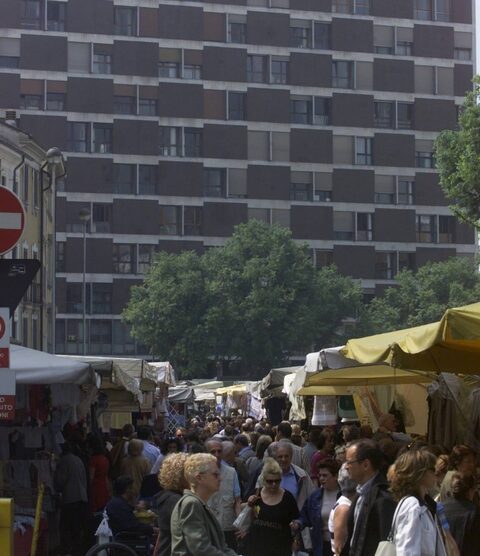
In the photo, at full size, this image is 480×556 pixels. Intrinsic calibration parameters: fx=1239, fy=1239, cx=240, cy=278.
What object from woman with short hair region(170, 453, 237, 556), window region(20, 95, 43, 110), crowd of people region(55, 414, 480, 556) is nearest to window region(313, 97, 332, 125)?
window region(20, 95, 43, 110)

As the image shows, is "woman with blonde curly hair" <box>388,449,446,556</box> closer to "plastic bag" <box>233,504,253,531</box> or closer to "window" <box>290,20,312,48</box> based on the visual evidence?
"plastic bag" <box>233,504,253,531</box>

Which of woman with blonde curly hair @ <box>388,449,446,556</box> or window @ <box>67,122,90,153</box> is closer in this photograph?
woman with blonde curly hair @ <box>388,449,446,556</box>

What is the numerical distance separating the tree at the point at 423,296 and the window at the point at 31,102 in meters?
24.2

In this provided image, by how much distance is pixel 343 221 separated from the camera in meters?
82.6

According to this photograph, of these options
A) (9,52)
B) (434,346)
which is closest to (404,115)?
(9,52)

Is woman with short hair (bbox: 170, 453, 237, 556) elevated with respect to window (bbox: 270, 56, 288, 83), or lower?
lower

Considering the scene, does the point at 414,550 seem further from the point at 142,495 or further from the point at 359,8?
the point at 359,8

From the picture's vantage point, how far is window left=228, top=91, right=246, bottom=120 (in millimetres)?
81125

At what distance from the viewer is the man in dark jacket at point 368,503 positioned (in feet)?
24.6

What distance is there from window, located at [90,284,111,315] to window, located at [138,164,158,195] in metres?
6.53

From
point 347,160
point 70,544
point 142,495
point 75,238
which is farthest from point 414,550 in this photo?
point 347,160

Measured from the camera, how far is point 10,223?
767 cm

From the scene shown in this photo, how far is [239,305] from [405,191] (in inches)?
741

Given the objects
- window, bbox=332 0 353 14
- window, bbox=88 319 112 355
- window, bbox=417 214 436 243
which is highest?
window, bbox=332 0 353 14
